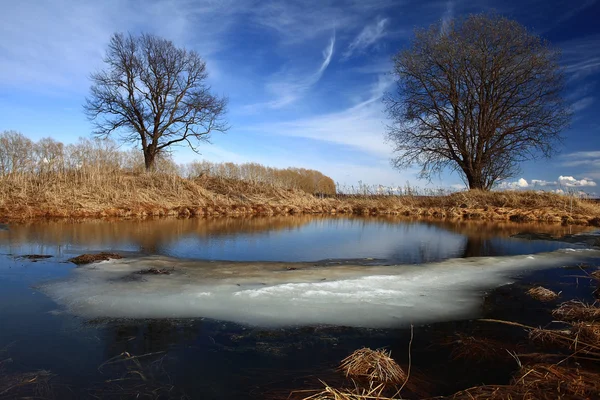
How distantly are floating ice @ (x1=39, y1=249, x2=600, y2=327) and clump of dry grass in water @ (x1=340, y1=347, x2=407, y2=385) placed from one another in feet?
2.79

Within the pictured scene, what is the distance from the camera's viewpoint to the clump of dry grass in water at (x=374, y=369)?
2.27 meters

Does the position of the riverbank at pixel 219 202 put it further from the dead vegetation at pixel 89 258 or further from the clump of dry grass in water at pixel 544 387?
the clump of dry grass in water at pixel 544 387

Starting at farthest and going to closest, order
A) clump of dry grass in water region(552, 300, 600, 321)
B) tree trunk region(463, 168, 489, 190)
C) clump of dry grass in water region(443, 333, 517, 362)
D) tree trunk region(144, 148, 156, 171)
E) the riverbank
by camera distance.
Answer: tree trunk region(144, 148, 156, 171) → tree trunk region(463, 168, 489, 190) → the riverbank → clump of dry grass in water region(552, 300, 600, 321) → clump of dry grass in water region(443, 333, 517, 362)

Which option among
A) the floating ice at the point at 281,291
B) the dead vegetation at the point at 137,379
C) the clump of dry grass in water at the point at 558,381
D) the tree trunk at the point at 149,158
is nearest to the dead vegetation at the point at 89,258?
the floating ice at the point at 281,291

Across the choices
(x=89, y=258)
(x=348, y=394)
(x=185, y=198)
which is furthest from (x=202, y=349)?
(x=185, y=198)

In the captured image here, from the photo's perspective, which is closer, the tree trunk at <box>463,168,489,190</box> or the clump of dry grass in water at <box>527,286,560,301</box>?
the clump of dry grass in water at <box>527,286,560,301</box>

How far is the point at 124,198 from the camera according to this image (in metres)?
15.0

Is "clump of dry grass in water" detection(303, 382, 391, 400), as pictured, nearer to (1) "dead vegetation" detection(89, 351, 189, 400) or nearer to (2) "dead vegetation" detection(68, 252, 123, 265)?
(1) "dead vegetation" detection(89, 351, 189, 400)

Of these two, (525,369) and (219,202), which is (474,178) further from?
(525,369)

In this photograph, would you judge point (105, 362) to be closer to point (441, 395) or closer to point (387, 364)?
point (387, 364)

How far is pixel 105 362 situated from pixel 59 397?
1.38ft

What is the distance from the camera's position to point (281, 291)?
13.4 feet

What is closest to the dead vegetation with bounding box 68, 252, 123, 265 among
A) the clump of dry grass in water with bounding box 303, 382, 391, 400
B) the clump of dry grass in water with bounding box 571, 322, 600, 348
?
the clump of dry grass in water with bounding box 303, 382, 391, 400

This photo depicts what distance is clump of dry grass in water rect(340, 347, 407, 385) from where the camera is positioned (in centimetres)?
227
